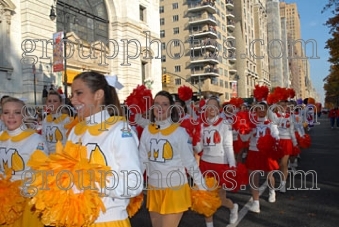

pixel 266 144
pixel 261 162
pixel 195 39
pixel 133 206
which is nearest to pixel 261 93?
pixel 266 144

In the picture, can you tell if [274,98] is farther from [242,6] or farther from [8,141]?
[242,6]

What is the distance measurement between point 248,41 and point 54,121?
3338 inches

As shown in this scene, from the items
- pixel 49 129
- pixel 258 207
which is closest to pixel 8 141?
pixel 49 129

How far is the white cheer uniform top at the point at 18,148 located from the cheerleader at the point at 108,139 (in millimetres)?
1228

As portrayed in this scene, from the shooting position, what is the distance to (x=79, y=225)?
7.36 feet

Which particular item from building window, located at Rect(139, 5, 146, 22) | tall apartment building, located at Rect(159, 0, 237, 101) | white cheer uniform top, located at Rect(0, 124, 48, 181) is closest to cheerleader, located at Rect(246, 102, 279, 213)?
white cheer uniform top, located at Rect(0, 124, 48, 181)

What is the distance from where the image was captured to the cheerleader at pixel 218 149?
5035mm

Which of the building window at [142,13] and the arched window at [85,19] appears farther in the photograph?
the building window at [142,13]

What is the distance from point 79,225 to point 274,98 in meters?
6.37

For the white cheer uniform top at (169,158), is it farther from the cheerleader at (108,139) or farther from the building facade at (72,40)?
the building facade at (72,40)

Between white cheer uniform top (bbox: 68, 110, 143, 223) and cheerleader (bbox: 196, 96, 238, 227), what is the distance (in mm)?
2738

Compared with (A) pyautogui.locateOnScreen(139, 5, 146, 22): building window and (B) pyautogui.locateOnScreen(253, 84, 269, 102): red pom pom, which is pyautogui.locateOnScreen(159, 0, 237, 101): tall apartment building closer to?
(A) pyautogui.locateOnScreen(139, 5, 146, 22): building window

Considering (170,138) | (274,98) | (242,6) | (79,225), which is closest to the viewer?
(79,225)

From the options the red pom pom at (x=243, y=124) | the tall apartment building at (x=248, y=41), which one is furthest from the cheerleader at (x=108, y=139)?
the tall apartment building at (x=248, y=41)
